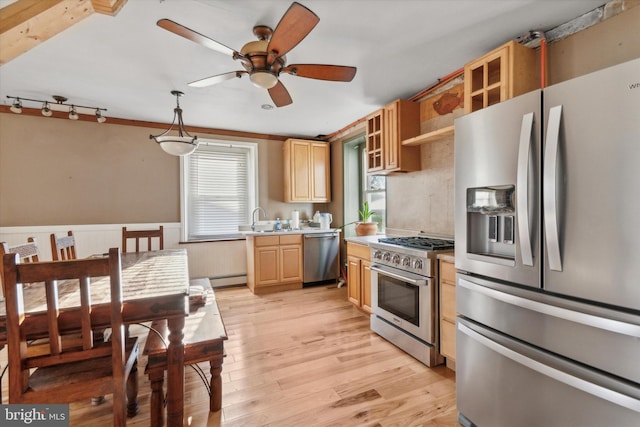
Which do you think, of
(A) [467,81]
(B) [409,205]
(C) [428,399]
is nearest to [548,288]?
(C) [428,399]

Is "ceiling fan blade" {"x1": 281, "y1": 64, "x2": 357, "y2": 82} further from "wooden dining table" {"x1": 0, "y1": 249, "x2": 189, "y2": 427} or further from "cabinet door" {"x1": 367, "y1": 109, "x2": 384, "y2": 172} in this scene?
"wooden dining table" {"x1": 0, "y1": 249, "x2": 189, "y2": 427}

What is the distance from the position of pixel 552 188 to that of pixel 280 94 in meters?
1.93

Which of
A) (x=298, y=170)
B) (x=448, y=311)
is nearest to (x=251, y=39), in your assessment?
(x=448, y=311)

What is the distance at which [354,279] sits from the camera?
11.0ft

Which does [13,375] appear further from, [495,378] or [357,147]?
[357,147]

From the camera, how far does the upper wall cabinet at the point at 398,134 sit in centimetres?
301

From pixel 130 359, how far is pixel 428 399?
1.82 metres

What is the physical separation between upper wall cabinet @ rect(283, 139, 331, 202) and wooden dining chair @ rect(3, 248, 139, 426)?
3574 mm

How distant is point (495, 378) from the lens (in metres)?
1.47

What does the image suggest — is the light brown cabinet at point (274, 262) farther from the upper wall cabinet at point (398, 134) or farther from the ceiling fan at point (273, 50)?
the ceiling fan at point (273, 50)

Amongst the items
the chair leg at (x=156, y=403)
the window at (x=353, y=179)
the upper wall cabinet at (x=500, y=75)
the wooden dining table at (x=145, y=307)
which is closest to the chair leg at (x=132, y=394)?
the chair leg at (x=156, y=403)

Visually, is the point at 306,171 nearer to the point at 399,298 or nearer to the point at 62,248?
the point at 399,298

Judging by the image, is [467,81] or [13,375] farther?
[467,81]

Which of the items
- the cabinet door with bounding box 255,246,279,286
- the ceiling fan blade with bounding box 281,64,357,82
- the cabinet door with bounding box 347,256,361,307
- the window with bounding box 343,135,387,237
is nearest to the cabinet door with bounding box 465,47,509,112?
the ceiling fan blade with bounding box 281,64,357,82
